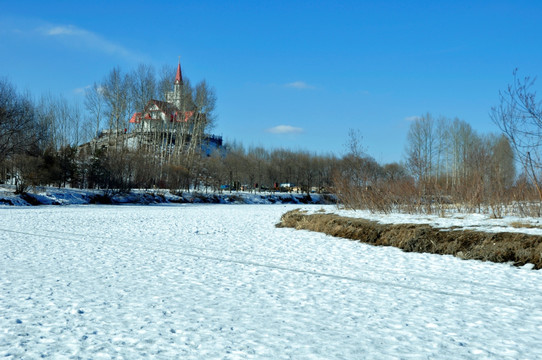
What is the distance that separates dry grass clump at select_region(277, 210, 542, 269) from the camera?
305 inches

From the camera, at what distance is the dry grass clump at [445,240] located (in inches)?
305

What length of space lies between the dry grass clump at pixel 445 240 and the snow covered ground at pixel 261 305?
434mm

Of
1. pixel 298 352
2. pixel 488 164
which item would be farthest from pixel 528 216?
pixel 298 352

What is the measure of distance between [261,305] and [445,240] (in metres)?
5.39

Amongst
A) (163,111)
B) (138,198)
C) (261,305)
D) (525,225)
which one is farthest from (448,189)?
(163,111)

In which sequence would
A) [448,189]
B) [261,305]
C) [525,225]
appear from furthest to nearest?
[448,189] < [525,225] < [261,305]

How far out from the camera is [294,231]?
44.4ft

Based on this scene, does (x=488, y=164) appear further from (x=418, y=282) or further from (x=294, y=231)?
(x=418, y=282)

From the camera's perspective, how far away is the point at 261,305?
514 centimetres

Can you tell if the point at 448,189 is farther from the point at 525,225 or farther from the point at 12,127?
the point at 12,127

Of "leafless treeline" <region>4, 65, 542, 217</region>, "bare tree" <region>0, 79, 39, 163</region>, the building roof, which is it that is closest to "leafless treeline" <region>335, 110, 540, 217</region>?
"leafless treeline" <region>4, 65, 542, 217</region>

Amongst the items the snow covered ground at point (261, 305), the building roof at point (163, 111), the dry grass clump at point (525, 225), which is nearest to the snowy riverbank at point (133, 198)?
the building roof at point (163, 111)

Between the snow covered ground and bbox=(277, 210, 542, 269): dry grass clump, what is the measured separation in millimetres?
434

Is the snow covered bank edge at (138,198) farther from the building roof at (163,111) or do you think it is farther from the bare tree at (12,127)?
the building roof at (163,111)
